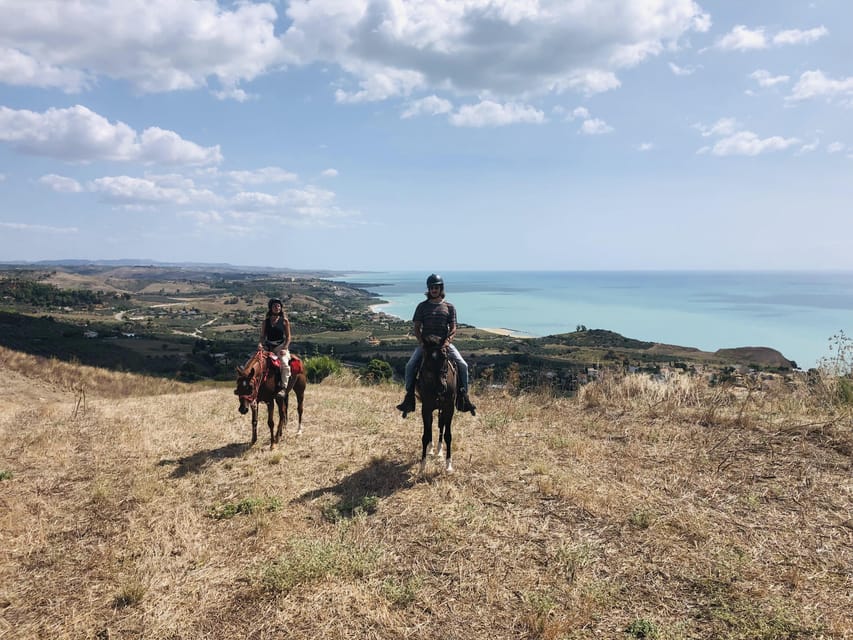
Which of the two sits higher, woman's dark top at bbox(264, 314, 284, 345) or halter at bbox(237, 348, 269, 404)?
woman's dark top at bbox(264, 314, 284, 345)

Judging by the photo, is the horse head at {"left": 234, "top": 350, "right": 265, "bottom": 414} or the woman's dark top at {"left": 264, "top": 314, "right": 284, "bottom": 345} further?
the woman's dark top at {"left": 264, "top": 314, "right": 284, "bottom": 345}

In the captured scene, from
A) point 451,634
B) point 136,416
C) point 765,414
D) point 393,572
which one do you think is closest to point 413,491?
point 393,572

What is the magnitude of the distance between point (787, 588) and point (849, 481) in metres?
3.62

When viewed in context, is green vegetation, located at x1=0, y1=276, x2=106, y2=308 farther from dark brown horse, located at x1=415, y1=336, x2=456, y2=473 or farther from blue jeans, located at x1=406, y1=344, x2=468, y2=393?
dark brown horse, located at x1=415, y1=336, x2=456, y2=473

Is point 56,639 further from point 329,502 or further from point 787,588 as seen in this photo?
point 787,588

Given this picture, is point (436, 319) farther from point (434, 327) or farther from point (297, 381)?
point (297, 381)

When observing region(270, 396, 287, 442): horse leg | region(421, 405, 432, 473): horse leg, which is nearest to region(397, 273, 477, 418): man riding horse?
region(421, 405, 432, 473): horse leg

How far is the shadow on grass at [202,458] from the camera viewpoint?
8500 mm

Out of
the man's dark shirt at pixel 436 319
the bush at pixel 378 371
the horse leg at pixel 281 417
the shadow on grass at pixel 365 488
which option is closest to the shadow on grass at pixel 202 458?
the horse leg at pixel 281 417

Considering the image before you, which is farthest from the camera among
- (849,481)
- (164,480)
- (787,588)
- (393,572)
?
(164,480)

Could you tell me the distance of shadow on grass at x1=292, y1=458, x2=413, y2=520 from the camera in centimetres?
667

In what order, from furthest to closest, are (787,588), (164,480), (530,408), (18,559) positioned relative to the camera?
(530,408), (164,480), (18,559), (787,588)

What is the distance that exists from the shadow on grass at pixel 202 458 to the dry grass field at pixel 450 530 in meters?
0.06

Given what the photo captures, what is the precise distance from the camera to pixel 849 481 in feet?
22.3
